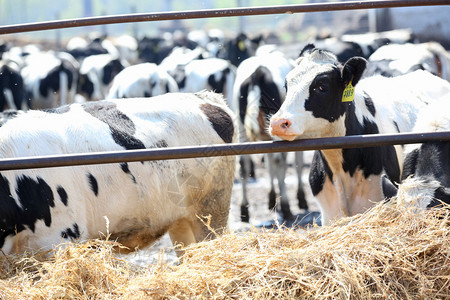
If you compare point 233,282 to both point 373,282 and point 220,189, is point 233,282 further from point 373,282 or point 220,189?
point 220,189

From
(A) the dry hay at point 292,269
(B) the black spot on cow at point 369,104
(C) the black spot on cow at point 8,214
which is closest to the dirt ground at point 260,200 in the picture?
(B) the black spot on cow at point 369,104

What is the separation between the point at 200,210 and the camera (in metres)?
4.67

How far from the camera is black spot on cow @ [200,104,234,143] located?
188 inches

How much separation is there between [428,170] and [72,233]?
2064 millimetres

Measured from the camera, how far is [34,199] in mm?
3678

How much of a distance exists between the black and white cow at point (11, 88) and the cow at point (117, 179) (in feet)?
25.7

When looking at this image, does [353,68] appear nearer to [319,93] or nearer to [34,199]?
[319,93]

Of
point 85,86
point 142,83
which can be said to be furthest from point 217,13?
point 85,86

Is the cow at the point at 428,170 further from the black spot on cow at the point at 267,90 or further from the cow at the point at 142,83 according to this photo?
the cow at the point at 142,83

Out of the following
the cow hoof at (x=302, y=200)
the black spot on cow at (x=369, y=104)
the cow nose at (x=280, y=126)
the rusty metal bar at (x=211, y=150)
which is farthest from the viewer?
the cow hoof at (x=302, y=200)

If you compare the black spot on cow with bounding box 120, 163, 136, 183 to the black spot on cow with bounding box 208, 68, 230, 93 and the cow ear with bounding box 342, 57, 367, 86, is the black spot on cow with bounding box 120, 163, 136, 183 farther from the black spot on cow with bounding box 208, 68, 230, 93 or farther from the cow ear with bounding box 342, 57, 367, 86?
the black spot on cow with bounding box 208, 68, 230, 93

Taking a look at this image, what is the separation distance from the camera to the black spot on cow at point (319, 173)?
4301 mm

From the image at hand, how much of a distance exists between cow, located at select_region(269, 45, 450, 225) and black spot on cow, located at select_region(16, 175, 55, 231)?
4.51 feet

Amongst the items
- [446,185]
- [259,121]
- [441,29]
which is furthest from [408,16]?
[446,185]
